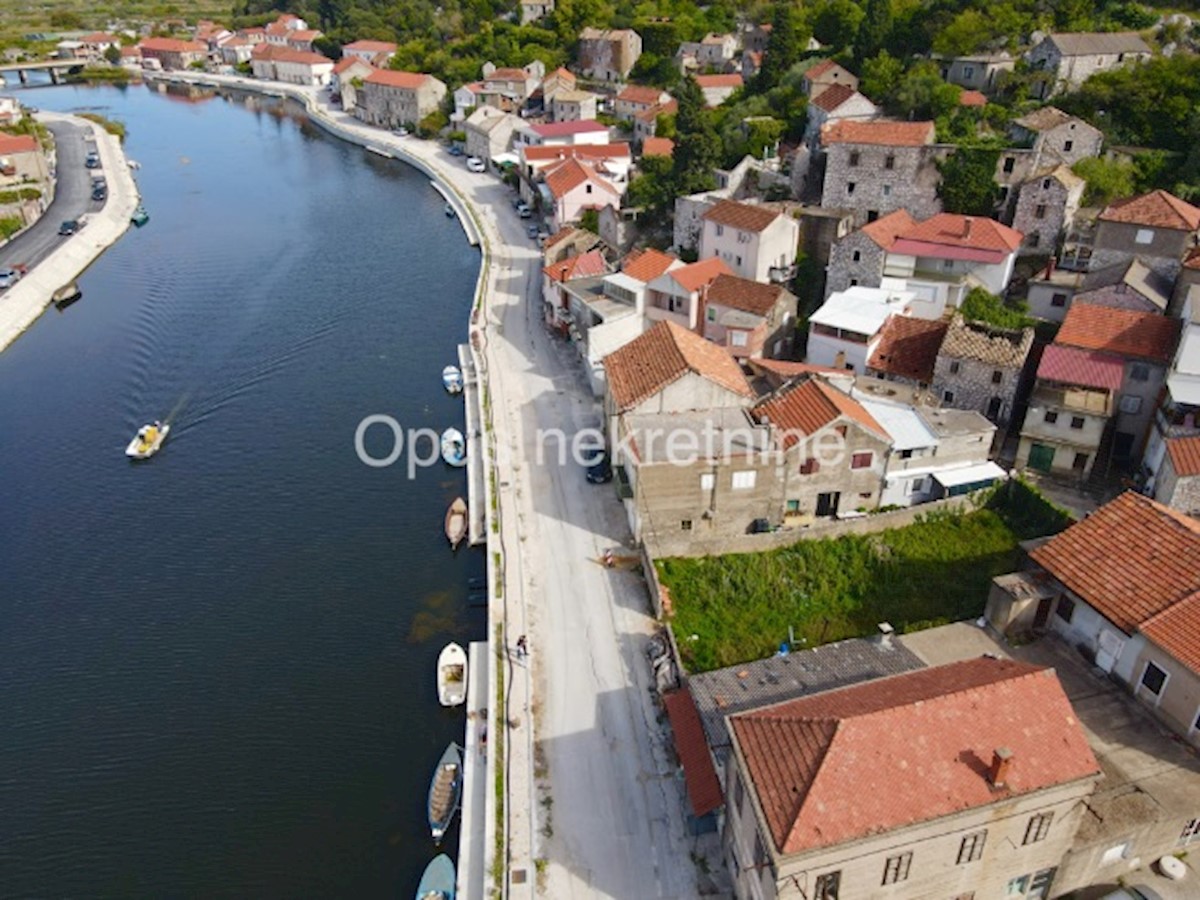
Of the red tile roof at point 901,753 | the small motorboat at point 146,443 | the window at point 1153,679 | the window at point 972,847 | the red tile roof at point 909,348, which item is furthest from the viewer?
the small motorboat at point 146,443

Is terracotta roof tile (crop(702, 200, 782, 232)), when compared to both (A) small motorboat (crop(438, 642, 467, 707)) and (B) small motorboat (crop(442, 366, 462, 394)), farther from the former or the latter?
(A) small motorboat (crop(438, 642, 467, 707))

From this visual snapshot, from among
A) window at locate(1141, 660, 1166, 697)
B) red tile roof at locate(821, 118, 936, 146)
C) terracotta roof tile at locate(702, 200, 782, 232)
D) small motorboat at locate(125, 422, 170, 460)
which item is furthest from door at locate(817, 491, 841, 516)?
small motorboat at locate(125, 422, 170, 460)

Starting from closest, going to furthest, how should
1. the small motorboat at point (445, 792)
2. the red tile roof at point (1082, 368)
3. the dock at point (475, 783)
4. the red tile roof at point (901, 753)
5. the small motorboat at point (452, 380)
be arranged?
1. the red tile roof at point (901, 753)
2. the dock at point (475, 783)
3. the small motorboat at point (445, 792)
4. the red tile roof at point (1082, 368)
5. the small motorboat at point (452, 380)

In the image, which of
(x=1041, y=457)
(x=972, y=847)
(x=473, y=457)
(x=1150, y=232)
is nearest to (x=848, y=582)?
(x=1041, y=457)

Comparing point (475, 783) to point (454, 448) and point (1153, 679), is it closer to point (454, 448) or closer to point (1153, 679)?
point (1153, 679)

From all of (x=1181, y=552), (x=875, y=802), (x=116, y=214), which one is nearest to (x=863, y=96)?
(x=1181, y=552)

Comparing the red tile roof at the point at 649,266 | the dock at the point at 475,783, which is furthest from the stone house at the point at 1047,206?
the dock at the point at 475,783

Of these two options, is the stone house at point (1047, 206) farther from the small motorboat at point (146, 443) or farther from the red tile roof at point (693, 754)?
the small motorboat at point (146, 443)
